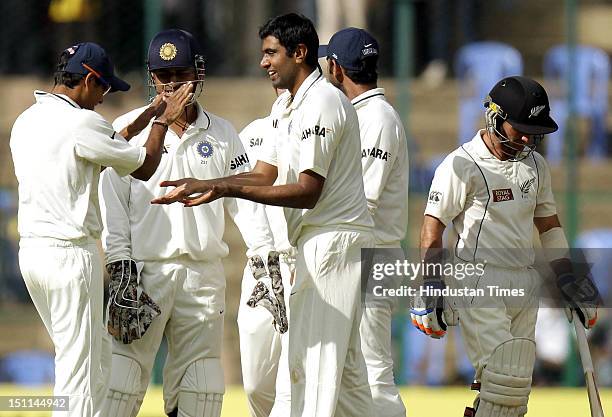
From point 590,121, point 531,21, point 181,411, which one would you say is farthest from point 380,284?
point 531,21

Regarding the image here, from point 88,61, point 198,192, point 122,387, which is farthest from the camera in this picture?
point 122,387

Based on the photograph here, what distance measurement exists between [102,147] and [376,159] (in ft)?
4.79

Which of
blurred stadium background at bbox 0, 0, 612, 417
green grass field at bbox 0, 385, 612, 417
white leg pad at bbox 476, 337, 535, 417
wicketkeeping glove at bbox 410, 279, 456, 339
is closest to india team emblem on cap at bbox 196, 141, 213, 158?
wicketkeeping glove at bbox 410, 279, 456, 339

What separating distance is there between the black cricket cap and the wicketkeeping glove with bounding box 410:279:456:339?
2.83 feet

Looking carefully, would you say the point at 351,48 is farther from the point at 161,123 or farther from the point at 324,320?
the point at 324,320

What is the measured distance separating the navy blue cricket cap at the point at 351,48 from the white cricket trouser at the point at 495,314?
124 centimetres

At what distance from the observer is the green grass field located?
8.84 metres

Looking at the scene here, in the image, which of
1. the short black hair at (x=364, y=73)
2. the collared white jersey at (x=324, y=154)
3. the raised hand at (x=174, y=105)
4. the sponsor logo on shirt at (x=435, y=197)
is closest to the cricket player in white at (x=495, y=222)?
the sponsor logo on shirt at (x=435, y=197)

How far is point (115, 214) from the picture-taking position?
22.1ft

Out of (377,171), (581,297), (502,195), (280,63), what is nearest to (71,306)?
(280,63)

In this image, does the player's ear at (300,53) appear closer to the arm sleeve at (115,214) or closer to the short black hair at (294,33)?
the short black hair at (294,33)

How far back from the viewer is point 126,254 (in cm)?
668

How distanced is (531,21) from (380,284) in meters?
7.08

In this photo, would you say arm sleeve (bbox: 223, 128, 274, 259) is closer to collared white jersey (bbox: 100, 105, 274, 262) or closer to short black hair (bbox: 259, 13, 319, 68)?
collared white jersey (bbox: 100, 105, 274, 262)
